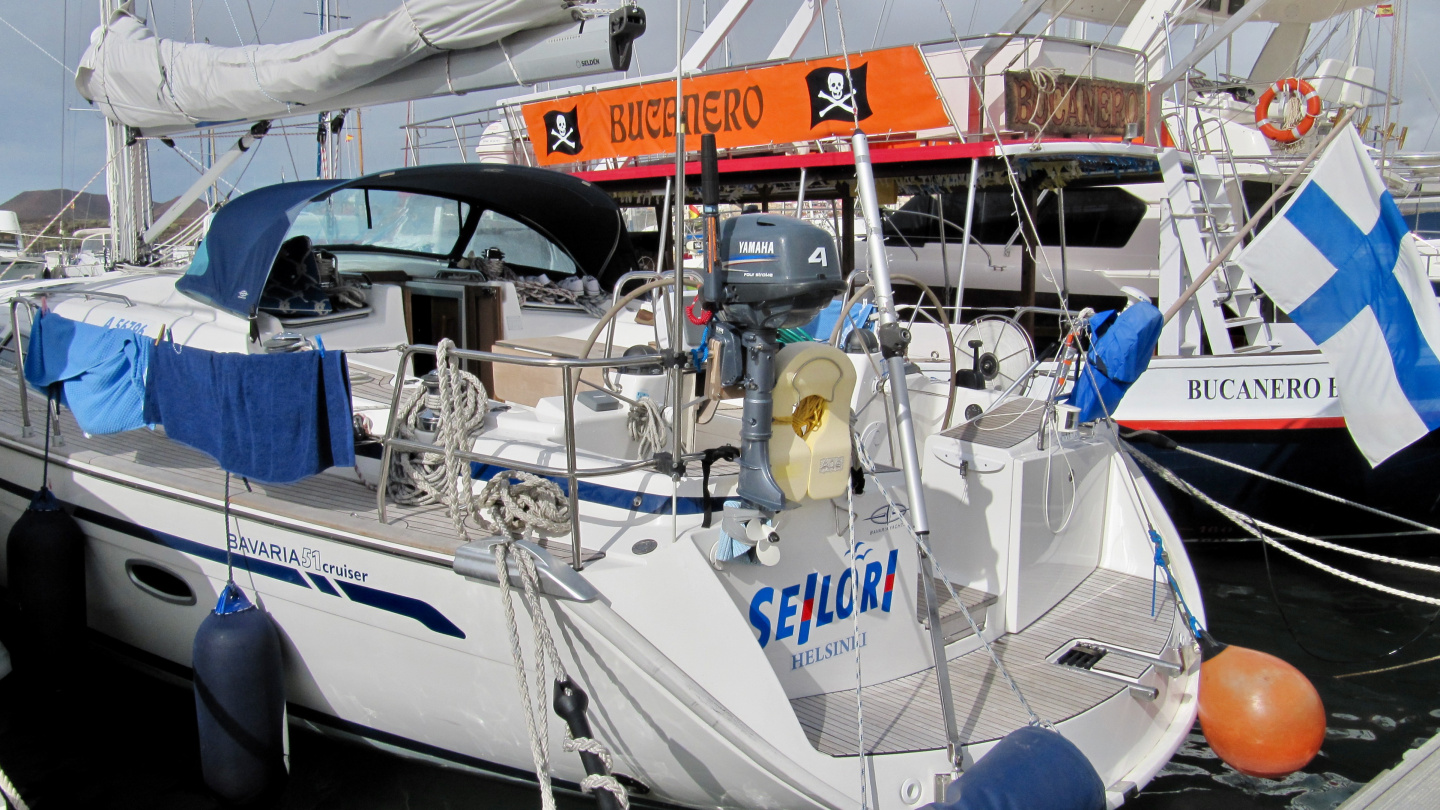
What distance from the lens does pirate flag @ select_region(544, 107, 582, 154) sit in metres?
12.7

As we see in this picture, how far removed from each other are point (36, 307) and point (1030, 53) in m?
8.59

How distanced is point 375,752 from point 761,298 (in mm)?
2888

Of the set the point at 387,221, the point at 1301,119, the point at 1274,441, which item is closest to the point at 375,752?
the point at 387,221

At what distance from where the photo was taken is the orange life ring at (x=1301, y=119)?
10.8 meters

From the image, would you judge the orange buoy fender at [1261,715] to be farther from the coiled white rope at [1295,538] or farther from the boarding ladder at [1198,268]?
the boarding ladder at [1198,268]

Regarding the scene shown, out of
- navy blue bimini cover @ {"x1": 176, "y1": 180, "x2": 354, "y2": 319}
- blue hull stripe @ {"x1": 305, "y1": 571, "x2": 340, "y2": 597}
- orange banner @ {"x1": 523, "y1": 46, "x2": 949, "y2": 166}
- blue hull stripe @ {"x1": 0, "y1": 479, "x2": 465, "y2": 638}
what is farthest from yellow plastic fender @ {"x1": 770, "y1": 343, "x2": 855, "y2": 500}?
orange banner @ {"x1": 523, "y1": 46, "x2": 949, "y2": 166}

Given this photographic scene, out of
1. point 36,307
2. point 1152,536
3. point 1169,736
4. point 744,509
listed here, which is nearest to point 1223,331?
point 1152,536

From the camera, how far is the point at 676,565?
10.0 feet

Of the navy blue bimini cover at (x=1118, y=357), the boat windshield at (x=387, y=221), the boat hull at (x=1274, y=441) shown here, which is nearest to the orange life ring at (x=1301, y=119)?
the boat hull at (x=1274, y=441)

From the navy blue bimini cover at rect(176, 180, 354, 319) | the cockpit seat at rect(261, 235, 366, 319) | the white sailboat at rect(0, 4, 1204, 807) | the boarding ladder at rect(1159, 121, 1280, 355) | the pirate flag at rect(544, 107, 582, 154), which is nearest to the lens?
the white sailboat at rect(0, 4, 1204, 807)

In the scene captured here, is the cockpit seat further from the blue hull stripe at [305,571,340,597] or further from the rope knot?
the rope knot

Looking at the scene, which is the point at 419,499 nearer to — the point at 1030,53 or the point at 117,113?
the point at 117,113

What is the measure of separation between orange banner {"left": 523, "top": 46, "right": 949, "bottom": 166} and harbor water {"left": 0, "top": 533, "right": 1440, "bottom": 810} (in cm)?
560

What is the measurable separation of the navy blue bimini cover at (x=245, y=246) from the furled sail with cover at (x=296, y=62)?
66 centimetres
